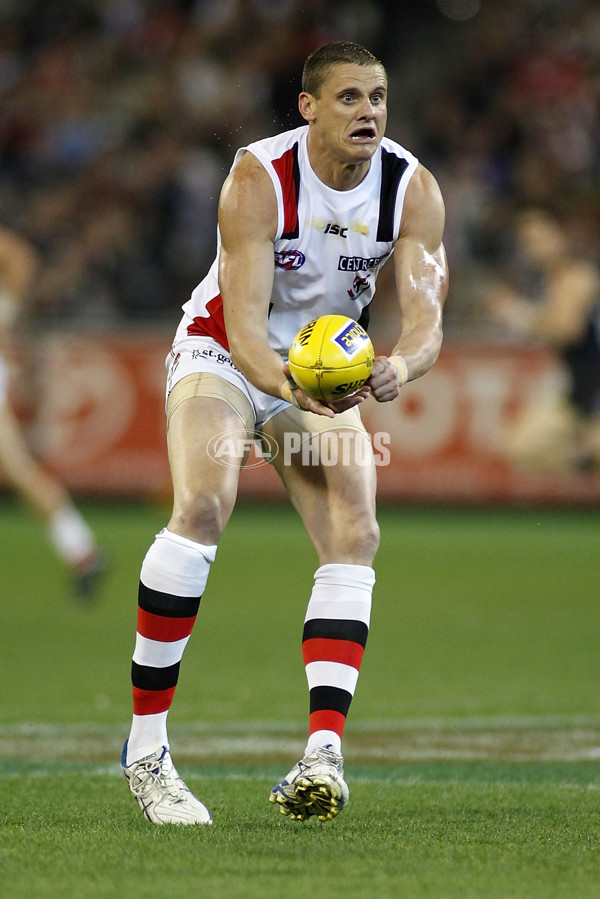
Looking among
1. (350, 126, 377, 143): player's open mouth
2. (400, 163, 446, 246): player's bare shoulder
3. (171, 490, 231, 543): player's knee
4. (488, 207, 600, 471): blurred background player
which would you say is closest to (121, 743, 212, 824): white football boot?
(171, 490, 231, 543): player's knee

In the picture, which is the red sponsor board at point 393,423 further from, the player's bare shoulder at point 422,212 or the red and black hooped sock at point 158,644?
the red and black hooped sock at point 158,644

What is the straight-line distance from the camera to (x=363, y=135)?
4.42m

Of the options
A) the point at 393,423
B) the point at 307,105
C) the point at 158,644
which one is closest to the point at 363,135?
the point at 307,105

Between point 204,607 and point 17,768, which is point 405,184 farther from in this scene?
point 204,607

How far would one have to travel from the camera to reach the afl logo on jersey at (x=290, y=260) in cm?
453

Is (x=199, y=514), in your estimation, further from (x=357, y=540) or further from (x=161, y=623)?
(x=357, y=540)

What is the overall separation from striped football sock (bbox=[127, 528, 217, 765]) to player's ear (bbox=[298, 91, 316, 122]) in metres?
1.39

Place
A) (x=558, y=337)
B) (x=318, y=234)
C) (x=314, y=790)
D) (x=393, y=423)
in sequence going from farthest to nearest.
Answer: (x=393, y=423) < (x=558, y=337) < (x=318, y=234) < (x=314, y=790)

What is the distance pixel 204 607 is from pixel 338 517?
5435 millimetres

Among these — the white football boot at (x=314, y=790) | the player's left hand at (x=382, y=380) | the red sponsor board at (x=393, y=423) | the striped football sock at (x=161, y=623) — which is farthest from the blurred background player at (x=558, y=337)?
the white football boot at (x=314, y=790)

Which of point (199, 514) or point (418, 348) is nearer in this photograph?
point (199, 514)

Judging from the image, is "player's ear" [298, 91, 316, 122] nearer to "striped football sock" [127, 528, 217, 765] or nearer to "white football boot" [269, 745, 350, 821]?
"striped football sock" [127, 528, 217, 765]

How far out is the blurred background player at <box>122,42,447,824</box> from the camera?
427 centimetres

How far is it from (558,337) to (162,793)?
8.18 meters
